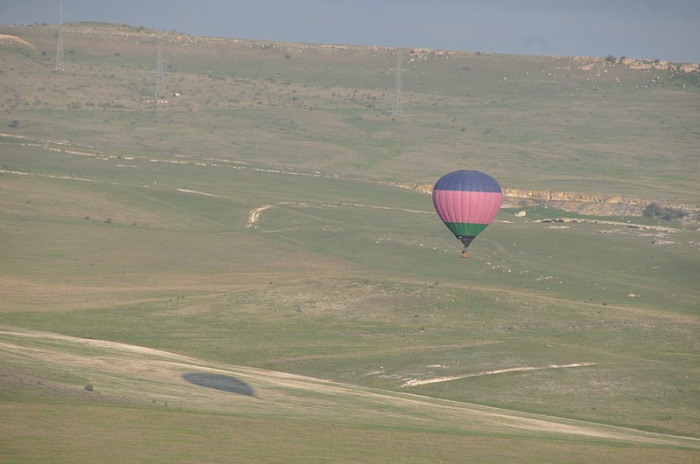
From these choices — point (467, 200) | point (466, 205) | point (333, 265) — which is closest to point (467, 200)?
point (467, 200)

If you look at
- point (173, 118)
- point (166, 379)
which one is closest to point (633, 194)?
point (173, 118)

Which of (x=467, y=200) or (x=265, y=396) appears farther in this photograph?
(x=467, y=200)

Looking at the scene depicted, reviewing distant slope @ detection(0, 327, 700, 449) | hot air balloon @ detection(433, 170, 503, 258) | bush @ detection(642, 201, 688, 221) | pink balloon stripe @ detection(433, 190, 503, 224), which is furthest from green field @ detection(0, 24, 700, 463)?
pink balloon stripe @ detection(433, 190, 503, 224)

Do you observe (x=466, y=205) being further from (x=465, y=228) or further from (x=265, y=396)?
(x=265, y=396)

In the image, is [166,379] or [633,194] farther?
[633,194]

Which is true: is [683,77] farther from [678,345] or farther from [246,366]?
[246,366]

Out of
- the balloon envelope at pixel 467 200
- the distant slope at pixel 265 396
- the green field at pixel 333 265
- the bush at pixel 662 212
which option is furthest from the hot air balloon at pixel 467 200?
the bush at pixel 662 212

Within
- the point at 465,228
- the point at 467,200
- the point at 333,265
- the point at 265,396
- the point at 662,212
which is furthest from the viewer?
the point at 662,212

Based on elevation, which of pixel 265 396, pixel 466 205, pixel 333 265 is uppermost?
pixel 466 205
